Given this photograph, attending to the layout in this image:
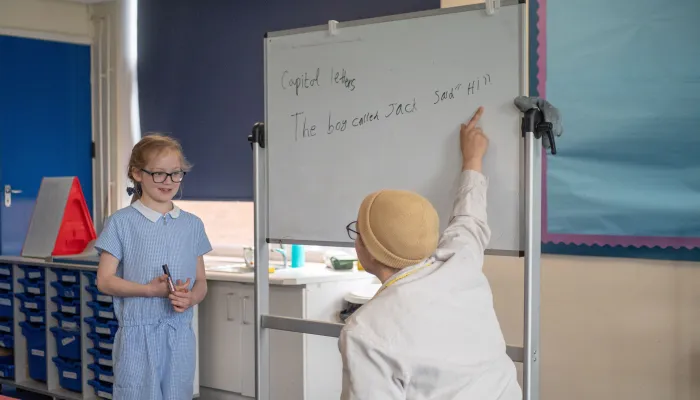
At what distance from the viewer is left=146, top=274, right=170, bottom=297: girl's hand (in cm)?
252

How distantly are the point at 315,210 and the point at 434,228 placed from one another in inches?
39.3

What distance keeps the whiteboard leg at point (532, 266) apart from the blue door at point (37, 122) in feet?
13.2

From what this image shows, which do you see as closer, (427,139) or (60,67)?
(427,139)

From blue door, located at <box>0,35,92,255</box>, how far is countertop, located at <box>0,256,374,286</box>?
2.40 feet

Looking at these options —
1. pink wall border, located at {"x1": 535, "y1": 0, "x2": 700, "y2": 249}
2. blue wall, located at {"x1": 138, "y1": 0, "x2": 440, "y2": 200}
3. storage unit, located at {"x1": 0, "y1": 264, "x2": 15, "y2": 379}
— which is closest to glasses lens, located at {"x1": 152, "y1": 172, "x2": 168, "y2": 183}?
pink wall border, located at {"x1": 535, "y1": 0, "x2": 700, "y2": 249}

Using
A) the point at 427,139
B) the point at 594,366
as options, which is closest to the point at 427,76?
the point at 427,139

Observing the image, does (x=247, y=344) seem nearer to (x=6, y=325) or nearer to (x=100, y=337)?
(x=100, y=337)

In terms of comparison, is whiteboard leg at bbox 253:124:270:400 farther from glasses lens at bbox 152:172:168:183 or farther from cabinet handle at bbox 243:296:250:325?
cabinet handle at bbox 243:296:250:325

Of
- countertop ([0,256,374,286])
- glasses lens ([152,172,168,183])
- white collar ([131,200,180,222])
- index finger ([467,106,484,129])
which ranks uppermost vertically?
index finger ([467,106,484,129])

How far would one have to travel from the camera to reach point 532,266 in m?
2.13

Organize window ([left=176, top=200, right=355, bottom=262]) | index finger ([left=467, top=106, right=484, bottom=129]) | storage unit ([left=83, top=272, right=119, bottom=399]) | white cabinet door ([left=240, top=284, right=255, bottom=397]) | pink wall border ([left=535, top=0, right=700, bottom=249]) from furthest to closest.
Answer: window ([left=176, top=200, right=355, bottom=262]) → storage unit ([left=83, top=272, right=119, bottom=399]) → white cabinet door ([left=240, top=284, right=255, bottom=397]) → pink wall border ([left=535, top=0, right=700, bottom=249]) → index finger ([left=467, top=106, right=484, bottom=129])

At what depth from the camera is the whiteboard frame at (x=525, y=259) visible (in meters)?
2.12

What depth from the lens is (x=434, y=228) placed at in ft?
5.24

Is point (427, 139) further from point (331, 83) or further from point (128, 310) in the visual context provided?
point (128, 310)
